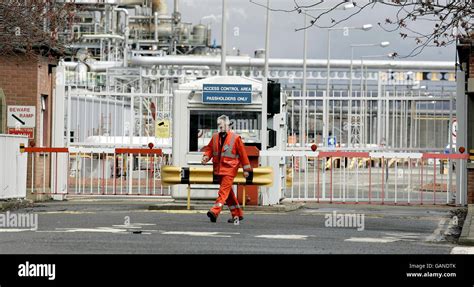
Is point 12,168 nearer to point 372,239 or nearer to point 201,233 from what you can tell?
point 201,233

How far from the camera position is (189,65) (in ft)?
270

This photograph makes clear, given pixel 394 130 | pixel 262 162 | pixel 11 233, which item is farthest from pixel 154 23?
pixel 11 233

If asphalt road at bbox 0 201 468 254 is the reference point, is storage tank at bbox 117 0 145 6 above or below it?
above

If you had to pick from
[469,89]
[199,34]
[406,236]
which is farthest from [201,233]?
[199,34]

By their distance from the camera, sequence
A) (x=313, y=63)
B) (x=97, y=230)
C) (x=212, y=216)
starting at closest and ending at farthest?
(x=97, y=230) < (x=212, y=216) < (x=313, y=63)

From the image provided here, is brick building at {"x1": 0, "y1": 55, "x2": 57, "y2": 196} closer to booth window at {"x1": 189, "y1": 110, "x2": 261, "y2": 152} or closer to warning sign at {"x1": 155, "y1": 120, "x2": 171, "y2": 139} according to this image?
warning sign at {"x1": 155, "y1": 120, "x2": 171, "y2": 139}

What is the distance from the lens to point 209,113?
2561 centimetres

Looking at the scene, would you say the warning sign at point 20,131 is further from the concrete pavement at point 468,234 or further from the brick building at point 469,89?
the concrete pavement at point 468,234

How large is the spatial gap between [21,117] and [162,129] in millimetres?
4538

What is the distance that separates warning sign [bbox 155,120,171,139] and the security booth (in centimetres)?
641

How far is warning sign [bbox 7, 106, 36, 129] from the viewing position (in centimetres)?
2883

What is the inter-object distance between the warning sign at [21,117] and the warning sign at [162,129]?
13.2ft

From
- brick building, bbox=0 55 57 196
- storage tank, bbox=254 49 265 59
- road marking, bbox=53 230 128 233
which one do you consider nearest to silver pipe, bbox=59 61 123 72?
storage tank, bbox=254 49 265 59
